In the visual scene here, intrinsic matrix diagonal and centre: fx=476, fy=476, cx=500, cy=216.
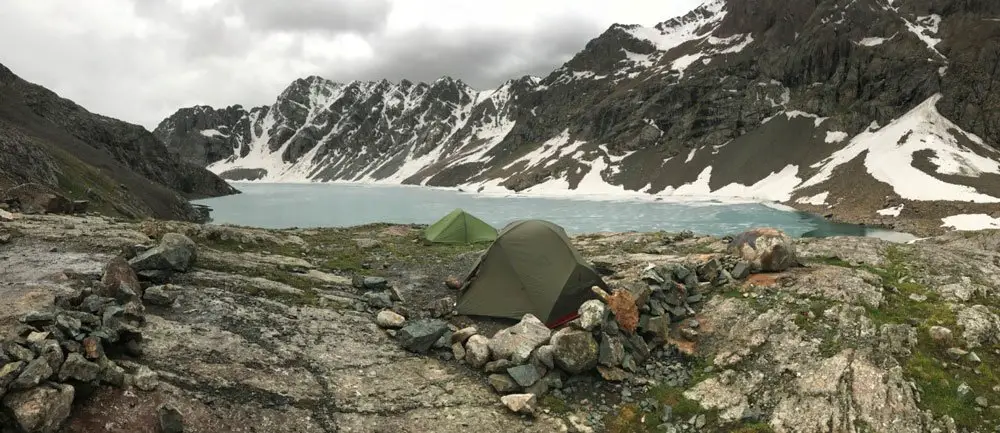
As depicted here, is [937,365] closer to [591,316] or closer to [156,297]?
[591,316]

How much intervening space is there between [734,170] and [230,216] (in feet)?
366

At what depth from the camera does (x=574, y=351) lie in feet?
34.3

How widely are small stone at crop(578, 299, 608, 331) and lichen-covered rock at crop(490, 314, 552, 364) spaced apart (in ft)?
2.87

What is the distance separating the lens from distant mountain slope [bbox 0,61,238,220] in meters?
34.4

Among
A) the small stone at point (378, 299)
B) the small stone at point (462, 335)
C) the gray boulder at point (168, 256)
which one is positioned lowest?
the small stone at point (462, 335)

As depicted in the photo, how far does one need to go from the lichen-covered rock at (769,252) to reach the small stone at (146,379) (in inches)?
601

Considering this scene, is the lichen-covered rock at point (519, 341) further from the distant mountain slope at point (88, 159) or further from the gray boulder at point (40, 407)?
the distant mountain slope at point (88, 159)

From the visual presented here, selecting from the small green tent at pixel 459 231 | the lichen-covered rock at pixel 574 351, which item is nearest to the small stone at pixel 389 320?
the lichen-covered rock at pixel 574 351

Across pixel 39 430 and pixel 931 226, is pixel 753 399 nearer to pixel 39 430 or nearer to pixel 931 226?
pixel 39 430

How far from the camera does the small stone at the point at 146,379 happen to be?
7.16 m

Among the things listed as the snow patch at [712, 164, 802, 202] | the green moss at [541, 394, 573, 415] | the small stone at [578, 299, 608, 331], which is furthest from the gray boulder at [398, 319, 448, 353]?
the snow patch at [712, 164, 802, 202]

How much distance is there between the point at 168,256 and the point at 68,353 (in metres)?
5.83

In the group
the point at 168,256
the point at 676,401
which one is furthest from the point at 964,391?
the point at 168,256

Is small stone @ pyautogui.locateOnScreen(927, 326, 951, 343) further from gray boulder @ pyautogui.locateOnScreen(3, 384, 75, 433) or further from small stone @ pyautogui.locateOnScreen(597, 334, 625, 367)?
gray boulder @ pyautogui.locateOnScreen(3, 384, 75, 433)
